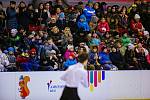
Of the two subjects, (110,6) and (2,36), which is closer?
(2,36)

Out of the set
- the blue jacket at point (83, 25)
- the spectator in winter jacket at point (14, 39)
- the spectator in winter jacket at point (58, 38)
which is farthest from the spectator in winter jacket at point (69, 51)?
the spectator in winter jacket at point (14, 39)

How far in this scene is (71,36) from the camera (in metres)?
14.2

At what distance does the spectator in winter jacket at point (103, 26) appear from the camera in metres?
15.1

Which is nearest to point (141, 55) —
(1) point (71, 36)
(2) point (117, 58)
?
(2) point (117, 58)

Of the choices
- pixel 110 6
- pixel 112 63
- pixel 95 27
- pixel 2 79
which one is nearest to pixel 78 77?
pixel 2 79

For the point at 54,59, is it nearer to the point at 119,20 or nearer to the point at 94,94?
the point at 94,94

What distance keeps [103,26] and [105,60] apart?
1.72m

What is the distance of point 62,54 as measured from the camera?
13.8 m

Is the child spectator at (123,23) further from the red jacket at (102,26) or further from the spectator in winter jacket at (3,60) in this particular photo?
the spectator in winter jacket at (3,60)

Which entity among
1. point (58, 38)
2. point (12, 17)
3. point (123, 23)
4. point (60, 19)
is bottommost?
point (58, 38)

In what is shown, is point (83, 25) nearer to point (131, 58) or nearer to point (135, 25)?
point (131, 58)

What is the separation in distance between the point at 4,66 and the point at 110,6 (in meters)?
5.46

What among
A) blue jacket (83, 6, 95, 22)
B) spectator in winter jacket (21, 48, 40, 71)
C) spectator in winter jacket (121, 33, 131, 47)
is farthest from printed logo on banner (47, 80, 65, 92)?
blue jacket (83, 6, 95, 22)

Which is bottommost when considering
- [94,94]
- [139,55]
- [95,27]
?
[94,94]
